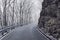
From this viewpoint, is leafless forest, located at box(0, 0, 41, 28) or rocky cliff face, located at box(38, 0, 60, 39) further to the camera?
leafless forest, located at box(0, 0, 41, 28)

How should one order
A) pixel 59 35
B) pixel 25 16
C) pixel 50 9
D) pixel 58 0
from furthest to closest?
pixel 25 16
pixel 50 9
pixel 58 0
pixel 59 35

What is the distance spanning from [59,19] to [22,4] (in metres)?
50.7

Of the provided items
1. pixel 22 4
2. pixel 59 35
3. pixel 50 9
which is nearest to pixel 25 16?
pixel 22 4

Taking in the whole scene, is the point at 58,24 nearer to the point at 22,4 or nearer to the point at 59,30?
the point at 59,30

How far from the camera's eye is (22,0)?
74.3m

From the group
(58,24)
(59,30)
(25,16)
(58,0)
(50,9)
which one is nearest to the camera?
(59,30)

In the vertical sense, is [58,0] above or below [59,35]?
above

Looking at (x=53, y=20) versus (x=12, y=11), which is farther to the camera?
(x=12, y=11)

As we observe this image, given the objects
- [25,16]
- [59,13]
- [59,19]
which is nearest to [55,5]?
[59,13]

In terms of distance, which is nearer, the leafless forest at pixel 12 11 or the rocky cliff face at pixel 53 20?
the rocky cliff face at pixel 53 20

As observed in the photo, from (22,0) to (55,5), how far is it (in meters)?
44.5

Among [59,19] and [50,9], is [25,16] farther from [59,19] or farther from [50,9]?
[59,19]

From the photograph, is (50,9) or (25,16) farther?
(25,16)

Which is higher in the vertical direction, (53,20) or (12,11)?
(53,20)
